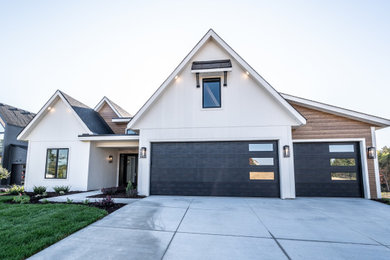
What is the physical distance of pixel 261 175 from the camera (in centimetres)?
780

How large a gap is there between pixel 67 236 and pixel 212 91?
6974 millimetres

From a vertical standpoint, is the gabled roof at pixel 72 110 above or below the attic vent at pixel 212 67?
below

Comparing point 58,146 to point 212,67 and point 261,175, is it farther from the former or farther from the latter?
point 261,175

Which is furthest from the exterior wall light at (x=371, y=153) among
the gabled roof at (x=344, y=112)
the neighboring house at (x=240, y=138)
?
Answer: the gabled roof at (x=344, y=112)

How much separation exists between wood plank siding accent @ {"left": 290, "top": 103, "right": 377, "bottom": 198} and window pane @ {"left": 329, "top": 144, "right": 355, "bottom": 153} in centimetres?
39

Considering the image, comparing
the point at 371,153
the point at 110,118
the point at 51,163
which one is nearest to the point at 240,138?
the point at 371,153

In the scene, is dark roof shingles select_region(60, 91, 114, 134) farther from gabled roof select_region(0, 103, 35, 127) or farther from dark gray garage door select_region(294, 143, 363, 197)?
dark gray garage door select_region(294, 143, 363, 197)

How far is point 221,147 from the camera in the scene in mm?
8125

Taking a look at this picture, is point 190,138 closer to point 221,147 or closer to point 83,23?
point 221,147

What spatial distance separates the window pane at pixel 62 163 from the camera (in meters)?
9.93

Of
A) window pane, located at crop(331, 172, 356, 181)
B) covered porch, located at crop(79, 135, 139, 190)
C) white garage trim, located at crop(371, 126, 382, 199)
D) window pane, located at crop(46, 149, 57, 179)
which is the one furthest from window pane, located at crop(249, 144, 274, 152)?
window pane, located at crop(46, 149, 57, 179)

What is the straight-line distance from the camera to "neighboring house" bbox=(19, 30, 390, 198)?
781 centimetres

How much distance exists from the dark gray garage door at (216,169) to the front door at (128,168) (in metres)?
4.56

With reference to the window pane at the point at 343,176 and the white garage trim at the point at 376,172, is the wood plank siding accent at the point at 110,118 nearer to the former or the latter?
the window pane at the point at 343,176
